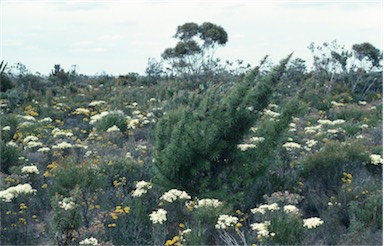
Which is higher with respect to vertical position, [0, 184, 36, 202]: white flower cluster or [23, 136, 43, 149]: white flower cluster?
[23, 136, 43, 149]: white flower cluster

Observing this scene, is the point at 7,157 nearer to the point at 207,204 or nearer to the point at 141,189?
the point at 141,189

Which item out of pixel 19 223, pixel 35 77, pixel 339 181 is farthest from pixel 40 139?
pixel 35 77

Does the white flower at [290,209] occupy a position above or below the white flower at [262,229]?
above

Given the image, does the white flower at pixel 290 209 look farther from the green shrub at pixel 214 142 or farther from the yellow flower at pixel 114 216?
the yellow flower at pixel 114 216

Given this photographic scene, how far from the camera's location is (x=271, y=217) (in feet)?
20.4

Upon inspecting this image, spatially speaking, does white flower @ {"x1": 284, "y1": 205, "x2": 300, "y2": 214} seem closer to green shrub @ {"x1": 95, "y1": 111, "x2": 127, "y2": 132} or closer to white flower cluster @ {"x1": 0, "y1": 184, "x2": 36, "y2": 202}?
white flower cluster @ {"x1": 0, "y1": 184, "x2": 36, "y2": 202}

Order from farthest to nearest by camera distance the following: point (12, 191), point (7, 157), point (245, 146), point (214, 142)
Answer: point (7, 157), point (245, 146), point (214, 142), point (12, 191)

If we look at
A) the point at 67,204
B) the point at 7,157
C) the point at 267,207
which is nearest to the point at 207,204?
the point at 267,207

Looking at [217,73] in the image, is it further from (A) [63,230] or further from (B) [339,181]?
(A) [63,230]

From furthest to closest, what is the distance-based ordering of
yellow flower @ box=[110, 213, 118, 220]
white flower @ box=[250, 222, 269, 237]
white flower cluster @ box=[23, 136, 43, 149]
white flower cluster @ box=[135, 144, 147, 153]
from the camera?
white flower cluster @ box=[135, 144, 147, 153], white flower cluster @ box=[23, 136, 43, 149], yellow flower @ box=[110, 213, 118, 220], white flower @ box=[250, 222, 269, 237]

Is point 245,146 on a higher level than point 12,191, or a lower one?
higher

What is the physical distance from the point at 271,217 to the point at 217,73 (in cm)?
2085

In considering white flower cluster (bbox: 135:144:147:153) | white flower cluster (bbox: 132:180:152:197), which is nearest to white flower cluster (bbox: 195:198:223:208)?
white flower cluster (bbox: 132:180:152:197)

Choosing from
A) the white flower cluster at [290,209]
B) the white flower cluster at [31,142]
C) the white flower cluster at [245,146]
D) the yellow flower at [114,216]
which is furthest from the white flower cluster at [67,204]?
the white flower cluster at [31,142]
